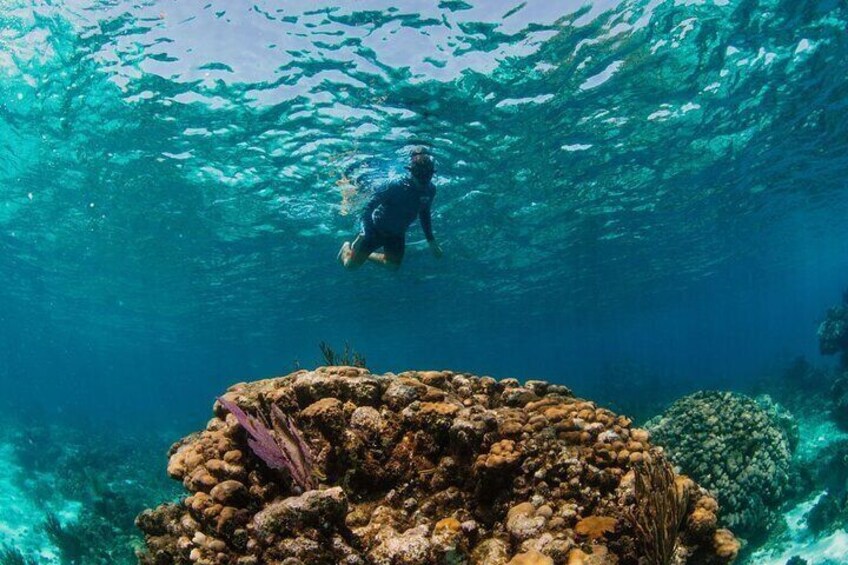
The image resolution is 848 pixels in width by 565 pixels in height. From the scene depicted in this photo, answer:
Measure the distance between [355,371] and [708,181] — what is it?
936 inches

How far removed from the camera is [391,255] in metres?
11.4

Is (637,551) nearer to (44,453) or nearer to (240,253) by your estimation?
(240,253)

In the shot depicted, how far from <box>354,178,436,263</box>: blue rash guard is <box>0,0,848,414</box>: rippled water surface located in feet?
11.9

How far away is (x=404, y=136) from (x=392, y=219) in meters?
5.44

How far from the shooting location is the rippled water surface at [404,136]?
38.2 ft

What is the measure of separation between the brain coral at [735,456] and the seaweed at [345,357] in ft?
20.5

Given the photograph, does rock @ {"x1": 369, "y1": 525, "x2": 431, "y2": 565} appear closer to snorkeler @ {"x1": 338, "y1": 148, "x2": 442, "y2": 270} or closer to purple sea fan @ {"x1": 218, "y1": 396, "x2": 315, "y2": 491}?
purple sea fan @ {"x1": 218, "y1": 396, "x2": 315, "y2": 491}

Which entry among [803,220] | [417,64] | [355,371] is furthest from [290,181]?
[803,220]

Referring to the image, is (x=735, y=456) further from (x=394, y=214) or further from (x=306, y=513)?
(x=306, y=513)

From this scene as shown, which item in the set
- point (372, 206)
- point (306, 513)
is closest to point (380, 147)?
point (372, 206)

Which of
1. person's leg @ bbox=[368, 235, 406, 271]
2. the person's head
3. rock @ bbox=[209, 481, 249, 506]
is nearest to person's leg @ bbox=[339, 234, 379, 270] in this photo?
person's leg @ bbox=[368, 235, 406, 271]

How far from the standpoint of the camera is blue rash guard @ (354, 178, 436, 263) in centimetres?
1080

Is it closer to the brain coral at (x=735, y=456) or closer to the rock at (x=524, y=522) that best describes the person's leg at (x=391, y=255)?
the brain coral at (x=735, y=456)

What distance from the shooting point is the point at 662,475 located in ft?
12.4
